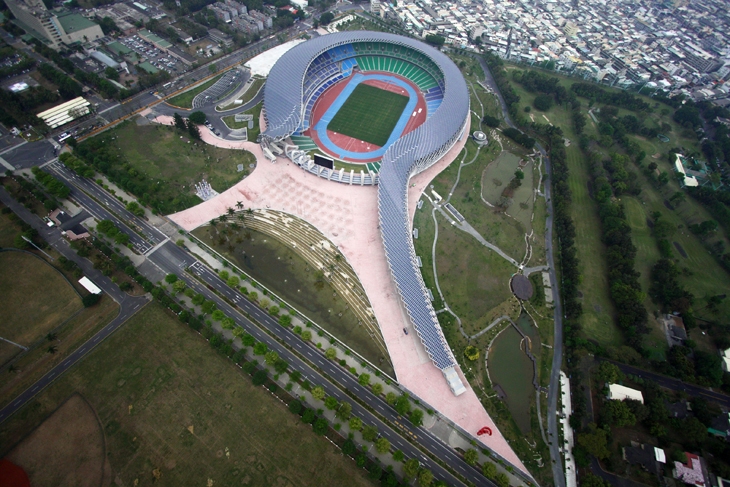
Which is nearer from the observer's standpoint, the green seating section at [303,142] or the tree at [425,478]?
the tree at [425,478]

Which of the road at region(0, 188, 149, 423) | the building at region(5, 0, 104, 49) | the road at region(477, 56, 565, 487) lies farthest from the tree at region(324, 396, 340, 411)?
the building at region(5, 0, 104, 49)

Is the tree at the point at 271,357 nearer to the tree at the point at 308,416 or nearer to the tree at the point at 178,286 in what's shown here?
the tree at the point at 308,416

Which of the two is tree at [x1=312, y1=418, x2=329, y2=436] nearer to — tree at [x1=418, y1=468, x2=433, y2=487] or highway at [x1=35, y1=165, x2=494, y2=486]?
highway at [x1=35, y1=165, x2=494, y2=486]

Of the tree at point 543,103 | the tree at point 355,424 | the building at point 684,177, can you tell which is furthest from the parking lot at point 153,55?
the building at point 684,177

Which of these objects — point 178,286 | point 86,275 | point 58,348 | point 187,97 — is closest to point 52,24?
point 187,97

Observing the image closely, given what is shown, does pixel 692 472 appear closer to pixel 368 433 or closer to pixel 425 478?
pixel 425 478

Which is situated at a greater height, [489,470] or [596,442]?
[596,442]
